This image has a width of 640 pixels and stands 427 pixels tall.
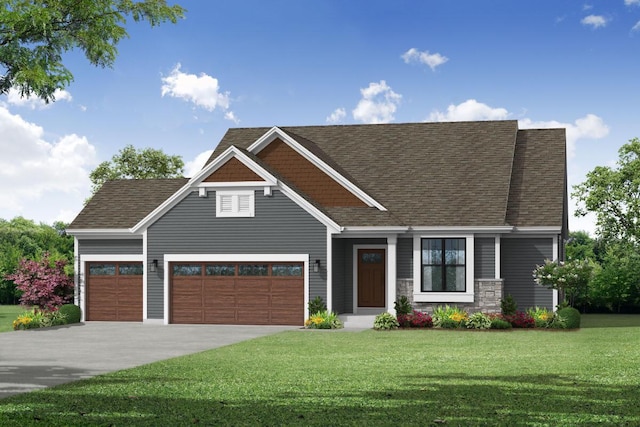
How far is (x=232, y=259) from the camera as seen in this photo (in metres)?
31.7

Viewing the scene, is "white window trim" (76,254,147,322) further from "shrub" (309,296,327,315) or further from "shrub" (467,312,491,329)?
"shrub" (467,312,491,329)

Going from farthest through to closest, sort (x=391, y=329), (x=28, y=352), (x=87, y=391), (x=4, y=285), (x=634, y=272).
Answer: (x=4, y=285)
(x=634, y=272)
(x=391, y=329)
(x=28, y=352)
(x=87, y=391)

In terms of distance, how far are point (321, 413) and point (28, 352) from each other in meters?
11.9

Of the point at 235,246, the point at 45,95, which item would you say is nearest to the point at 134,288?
the point at 235,246

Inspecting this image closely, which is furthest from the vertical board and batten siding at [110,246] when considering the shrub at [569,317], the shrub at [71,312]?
the shrub at [569,317]

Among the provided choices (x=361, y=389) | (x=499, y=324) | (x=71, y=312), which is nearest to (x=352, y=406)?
(x=361, y=389)

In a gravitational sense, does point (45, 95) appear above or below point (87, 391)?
above

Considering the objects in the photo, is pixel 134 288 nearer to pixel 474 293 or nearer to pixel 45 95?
pixel 474 293

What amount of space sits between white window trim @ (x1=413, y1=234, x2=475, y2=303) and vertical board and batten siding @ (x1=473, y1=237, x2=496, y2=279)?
377mm

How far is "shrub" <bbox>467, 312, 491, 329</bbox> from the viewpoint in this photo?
29.2 meters

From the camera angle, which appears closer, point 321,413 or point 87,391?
point 321,413

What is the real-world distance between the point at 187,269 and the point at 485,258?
10.6 m

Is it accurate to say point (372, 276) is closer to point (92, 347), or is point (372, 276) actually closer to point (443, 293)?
point (443, 293)

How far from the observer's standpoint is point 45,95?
17375 mm
